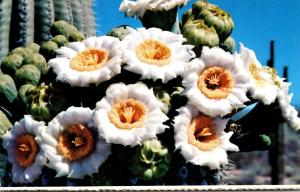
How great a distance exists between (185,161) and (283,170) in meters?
0.79

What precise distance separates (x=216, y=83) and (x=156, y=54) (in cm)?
12

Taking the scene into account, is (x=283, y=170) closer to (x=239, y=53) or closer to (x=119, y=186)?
(x=239, y=53)

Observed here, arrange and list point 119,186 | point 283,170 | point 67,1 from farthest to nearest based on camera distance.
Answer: point 67,1, point 283,170, point 119,186

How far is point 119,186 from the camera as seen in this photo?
1067mm

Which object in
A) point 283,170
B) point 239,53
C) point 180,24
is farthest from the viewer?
point 283,170

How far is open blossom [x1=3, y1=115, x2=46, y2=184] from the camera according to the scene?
1131mm

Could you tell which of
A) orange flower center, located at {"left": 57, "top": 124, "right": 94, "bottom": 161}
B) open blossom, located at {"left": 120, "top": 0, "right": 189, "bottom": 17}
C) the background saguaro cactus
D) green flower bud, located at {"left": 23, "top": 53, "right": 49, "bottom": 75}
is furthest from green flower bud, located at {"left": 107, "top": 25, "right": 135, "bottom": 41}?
the background saguaro cactus

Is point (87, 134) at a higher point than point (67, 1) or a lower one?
lower

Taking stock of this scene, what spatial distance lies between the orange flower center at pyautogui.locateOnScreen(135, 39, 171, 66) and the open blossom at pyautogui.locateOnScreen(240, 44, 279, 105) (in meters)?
0.15

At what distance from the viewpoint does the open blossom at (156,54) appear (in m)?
1.12

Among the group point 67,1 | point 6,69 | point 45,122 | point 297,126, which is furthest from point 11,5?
point 297,126

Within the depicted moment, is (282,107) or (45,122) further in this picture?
(282,107)

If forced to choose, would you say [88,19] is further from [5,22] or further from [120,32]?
[120,32]

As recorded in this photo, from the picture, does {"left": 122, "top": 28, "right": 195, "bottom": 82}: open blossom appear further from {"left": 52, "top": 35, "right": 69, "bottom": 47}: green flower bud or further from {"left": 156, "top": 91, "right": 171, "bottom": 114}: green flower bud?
{"left": 52, "top": 35, "right": 69, "bottom": 47}: green flower bud
